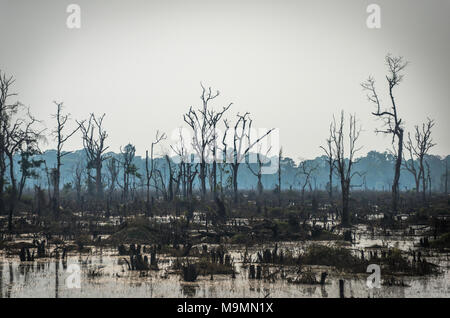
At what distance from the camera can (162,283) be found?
1160 cm

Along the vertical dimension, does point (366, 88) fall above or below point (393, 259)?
above

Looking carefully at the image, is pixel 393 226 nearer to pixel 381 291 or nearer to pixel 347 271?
pixel 347 271

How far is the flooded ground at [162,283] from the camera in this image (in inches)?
417

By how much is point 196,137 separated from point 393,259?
34722 millimetres

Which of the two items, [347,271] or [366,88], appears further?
[366,88]

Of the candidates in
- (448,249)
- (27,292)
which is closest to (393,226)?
(448,249)

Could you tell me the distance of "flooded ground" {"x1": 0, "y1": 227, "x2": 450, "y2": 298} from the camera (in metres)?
10.6

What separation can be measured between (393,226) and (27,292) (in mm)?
A: 16666

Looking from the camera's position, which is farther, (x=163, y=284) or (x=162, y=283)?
(x=162, y=283)
